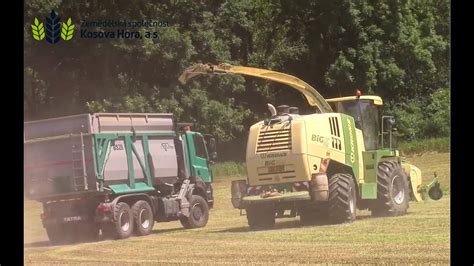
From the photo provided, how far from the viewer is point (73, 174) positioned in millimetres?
11234

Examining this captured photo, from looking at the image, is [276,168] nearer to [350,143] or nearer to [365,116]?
[350,143]

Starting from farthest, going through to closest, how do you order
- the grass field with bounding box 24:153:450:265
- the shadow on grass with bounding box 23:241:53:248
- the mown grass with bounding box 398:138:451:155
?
the shadow on grass with bounding box 23:241:53:248
the mown grass with bounding box 398:138:451:155
the grass field with bounding box 24:153:450:265

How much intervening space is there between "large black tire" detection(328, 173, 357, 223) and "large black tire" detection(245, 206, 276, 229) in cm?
61

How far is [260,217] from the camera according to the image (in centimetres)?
1134

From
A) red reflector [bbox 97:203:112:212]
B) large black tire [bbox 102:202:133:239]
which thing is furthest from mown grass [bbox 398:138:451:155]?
red reflector [bbox 97:203:112:212]

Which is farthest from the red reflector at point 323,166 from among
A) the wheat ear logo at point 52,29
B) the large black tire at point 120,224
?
the wheat ear logo at point 52,29

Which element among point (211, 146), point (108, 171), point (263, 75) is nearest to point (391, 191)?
point (263, 75)

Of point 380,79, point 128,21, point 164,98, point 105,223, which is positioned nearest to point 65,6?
point 128,21

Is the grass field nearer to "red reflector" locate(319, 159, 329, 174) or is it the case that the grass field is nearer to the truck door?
the truck door

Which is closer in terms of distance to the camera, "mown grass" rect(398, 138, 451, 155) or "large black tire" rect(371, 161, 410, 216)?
"mown grass" rect(398, 138, 451, 155)

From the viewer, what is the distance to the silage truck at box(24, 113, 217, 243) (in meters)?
11.3

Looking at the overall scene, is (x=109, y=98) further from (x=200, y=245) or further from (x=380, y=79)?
(x=380, y=79)

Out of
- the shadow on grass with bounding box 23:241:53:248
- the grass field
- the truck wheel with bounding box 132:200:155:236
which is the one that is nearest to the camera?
the grass field

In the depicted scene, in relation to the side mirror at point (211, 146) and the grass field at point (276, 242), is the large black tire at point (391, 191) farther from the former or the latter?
the side mirror at point (211, 146)
